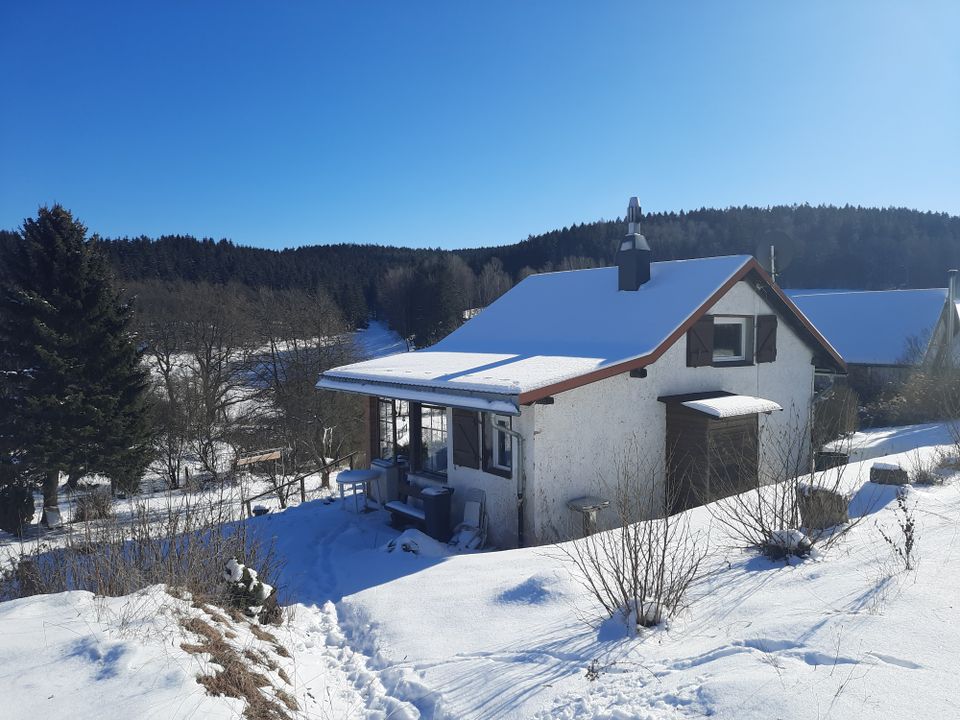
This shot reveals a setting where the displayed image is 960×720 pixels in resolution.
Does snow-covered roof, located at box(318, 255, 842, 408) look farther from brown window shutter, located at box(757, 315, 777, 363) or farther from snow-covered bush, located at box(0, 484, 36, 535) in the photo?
snow-covered bush, located at box(0, 484, 36, 535)

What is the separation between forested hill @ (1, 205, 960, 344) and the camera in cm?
5709

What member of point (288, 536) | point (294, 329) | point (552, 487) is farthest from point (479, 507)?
point (294, 329)

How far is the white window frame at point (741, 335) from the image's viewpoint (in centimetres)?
1245

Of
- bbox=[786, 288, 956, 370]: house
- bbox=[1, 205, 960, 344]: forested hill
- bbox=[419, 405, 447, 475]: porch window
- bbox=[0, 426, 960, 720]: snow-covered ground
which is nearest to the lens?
bbox=[0, 426, 960, 720]: snow-covered ground

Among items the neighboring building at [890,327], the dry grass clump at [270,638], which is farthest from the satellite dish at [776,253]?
the dry grass clump at [270,638]

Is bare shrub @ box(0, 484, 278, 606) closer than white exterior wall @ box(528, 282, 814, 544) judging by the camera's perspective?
Yes

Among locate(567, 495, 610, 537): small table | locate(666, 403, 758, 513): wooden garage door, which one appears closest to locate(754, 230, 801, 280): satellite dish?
locate(666, 403, 758, 513): wooden garage door

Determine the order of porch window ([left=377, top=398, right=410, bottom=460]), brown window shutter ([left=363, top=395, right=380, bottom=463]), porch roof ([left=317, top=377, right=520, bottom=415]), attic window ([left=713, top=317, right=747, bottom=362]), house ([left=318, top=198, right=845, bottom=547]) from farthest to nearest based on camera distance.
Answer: brown window shutter ([left=363, top=395, right=380, bottom=463]) → porch window ([left=377, top=398, right=410, bottom=460]) → attic window ([left=713, top=317, right=747, bottom=362]) → house ([left=318, top=198, right=845, bottom=547]) → porch roof ([left=317, top=377, right=520, bottom=415])

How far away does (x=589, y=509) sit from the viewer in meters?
9.44

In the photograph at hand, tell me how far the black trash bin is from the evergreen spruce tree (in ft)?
45.2

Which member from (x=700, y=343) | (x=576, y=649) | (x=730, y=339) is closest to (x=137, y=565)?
(x=576, y=649)

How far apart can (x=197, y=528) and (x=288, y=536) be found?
5.07m

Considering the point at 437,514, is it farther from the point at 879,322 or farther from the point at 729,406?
the point at 879,322

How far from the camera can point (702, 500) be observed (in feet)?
34.4
